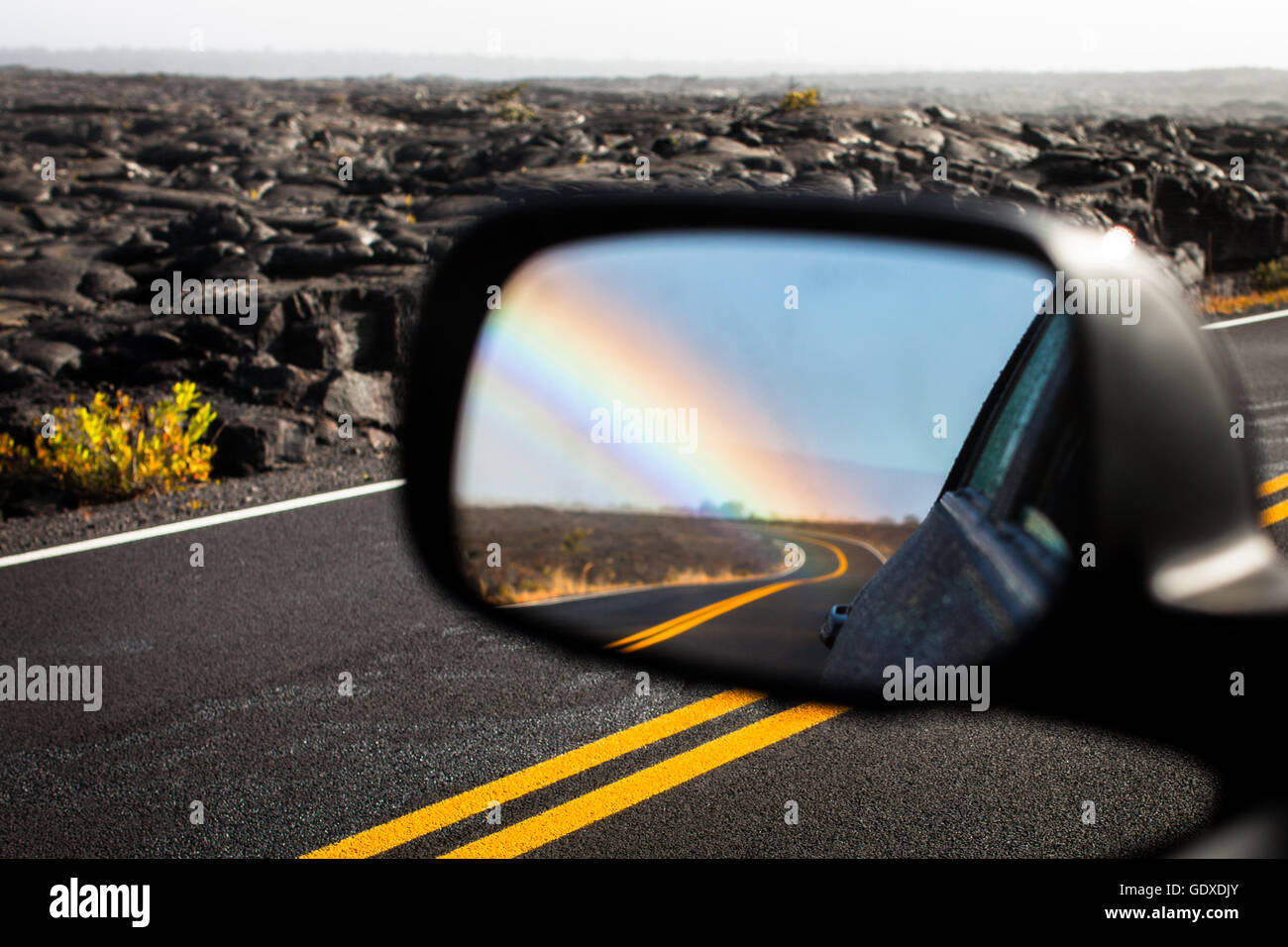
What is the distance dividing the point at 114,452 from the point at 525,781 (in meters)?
5.88

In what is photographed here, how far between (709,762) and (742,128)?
26.4 meters

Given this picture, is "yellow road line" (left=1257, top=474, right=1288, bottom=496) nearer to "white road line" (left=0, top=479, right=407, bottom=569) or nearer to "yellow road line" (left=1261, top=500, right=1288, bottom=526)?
"yellow road line" (left=1261, top=500, right=1288, bottom=526)

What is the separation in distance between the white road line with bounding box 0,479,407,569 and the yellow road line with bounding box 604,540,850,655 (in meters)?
5.30

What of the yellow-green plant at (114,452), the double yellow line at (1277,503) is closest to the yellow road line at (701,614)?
the double yellow line at (1277,503)

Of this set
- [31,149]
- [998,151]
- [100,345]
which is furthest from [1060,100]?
[100,345]

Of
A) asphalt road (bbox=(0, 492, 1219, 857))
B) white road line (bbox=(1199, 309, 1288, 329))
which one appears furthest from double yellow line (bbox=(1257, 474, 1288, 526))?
white road line (bbox=(1199, 309, 1288, 329))

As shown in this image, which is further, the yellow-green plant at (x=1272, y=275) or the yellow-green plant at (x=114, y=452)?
the yellow-green plant at (x=1272, y=275)

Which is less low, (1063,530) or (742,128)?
(742,128)

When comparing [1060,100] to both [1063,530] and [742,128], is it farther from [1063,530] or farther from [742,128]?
[1063,530]

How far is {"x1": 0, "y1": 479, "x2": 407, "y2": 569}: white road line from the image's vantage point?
6.99 m

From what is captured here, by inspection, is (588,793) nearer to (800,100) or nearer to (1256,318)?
(1256,318)

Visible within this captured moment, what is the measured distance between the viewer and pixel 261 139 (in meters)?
38.2

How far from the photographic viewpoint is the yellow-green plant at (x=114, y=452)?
8406 mm

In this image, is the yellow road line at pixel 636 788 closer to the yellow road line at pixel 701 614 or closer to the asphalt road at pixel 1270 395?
the yellow road line at pixel 701 614
